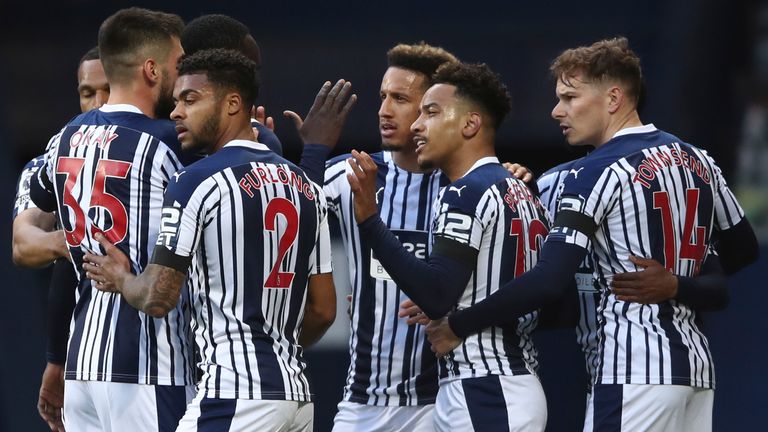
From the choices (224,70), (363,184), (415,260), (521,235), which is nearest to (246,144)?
(224,70)

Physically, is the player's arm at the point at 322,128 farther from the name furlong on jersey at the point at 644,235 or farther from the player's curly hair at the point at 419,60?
the name furlong on jersey at the point at 644,235

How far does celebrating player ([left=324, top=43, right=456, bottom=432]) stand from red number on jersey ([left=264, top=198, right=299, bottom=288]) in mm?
805

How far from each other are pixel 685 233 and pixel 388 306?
3.93ft

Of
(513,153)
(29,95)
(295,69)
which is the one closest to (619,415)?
(513,153)

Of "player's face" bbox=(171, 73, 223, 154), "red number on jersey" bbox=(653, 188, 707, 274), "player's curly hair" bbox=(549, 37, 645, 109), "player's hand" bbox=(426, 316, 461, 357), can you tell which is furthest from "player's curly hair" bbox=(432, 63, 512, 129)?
"player's face" bbox=(171, 73, 223, 154)

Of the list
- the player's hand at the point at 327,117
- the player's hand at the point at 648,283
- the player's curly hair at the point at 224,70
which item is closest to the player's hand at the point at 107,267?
the player's curly hair at the point at 224,70

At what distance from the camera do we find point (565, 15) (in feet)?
28.7

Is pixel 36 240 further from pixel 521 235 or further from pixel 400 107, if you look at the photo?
pixel 521 235

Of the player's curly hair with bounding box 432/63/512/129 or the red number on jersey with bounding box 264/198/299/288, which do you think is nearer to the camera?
the red number on jersey with bounding box 264/198/299/288

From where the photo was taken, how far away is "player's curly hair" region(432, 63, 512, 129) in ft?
15.8

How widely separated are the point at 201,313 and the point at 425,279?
78 centimetres

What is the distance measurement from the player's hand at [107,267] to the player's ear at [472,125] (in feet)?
4.36

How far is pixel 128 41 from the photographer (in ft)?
15.7

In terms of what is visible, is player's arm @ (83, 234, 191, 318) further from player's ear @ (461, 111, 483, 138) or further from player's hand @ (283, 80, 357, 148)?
player's ear @ (461, 111, 483, 138)
